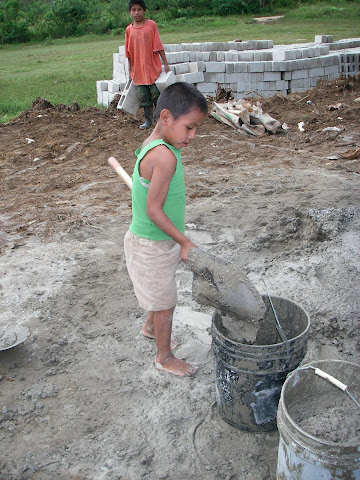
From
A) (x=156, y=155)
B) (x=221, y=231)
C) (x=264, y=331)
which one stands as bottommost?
(x=221, y=231)

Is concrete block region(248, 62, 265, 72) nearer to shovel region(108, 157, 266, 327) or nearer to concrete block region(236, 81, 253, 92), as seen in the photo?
concrete block region(236, 81, 253, 92)

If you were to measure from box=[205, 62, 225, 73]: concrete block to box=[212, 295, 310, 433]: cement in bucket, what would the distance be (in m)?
8.48

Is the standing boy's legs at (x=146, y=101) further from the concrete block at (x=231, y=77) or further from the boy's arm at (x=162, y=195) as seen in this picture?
the boy's arm at (x=162, y=195)

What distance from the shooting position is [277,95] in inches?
394

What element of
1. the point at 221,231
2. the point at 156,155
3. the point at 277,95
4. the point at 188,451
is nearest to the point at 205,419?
the point at 188,451

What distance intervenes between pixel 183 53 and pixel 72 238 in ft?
22.1

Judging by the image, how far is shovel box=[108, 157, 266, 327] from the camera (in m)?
2.36

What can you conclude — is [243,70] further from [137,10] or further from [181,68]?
[137,10]

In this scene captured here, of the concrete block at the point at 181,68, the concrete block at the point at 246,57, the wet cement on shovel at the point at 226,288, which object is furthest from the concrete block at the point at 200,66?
the wet cement on shovel at the point at 226,288

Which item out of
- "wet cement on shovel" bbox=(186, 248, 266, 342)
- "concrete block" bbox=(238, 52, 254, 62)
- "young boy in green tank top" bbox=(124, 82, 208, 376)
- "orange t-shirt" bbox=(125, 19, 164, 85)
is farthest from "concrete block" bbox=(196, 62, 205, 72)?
"wet cement on shovel" bbox=(186, 248, 266, 342)

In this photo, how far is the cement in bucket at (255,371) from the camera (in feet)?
7.43

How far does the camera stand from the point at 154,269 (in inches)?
107

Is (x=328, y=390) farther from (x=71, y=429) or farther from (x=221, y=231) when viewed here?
(x=221, y=231)

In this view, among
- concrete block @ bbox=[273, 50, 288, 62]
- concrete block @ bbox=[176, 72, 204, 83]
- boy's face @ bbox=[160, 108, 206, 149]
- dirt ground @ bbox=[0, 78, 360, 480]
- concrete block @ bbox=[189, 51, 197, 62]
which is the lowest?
dirt ground @ bbox=[0, 78, 360, 480]
